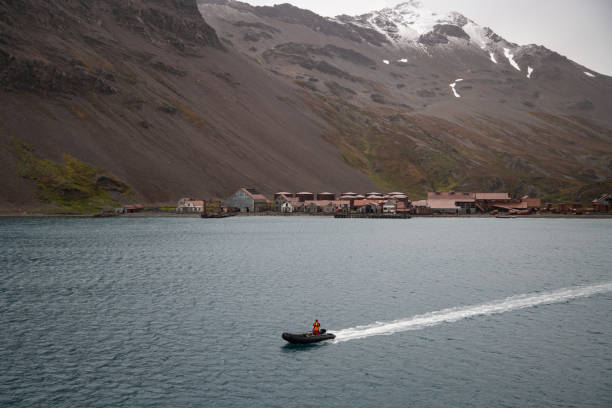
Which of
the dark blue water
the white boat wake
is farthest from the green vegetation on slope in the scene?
the white boat wake

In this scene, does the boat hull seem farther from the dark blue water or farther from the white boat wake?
the white boat wake

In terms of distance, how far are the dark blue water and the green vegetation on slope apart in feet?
326

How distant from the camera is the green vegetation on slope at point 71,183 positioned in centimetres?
18088

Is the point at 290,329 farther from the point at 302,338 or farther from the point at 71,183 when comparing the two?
the point at 71,183

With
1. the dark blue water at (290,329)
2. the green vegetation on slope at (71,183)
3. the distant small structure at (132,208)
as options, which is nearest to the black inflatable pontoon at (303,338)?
the dark blue water at (290,329)

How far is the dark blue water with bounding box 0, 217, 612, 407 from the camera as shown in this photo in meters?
31.0

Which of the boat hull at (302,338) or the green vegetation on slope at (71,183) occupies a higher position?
the green vegetation on slope at (71,183)

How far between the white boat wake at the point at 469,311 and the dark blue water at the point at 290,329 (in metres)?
0.76

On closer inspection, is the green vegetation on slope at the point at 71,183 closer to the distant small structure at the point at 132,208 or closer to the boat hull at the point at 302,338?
the distant small structure at the point at 132,208

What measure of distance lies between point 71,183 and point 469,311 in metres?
171

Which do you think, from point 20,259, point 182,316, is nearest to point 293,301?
point 182,316

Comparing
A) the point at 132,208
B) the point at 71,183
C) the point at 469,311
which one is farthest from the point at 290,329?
the point at 71,183

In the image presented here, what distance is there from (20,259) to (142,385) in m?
67.0

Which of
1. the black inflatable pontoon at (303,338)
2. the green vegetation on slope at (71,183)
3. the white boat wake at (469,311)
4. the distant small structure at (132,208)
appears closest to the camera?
the black inflatable pontoon at (303,338)
